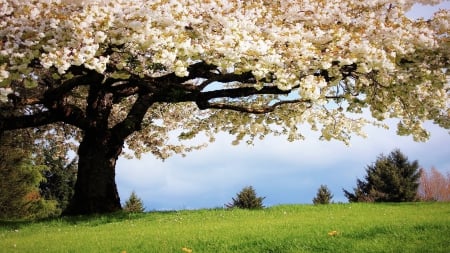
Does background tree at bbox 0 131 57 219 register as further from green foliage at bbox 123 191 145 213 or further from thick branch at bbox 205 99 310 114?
thick branch at bbox 205 99 310 114

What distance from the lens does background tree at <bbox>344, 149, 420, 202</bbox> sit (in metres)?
44.3

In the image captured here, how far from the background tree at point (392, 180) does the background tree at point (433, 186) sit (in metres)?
1.94

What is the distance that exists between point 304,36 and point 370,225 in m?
7.02

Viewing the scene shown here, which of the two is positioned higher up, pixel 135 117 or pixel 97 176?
pixel 135 117

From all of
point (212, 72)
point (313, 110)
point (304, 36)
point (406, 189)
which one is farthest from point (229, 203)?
point (304, 36)

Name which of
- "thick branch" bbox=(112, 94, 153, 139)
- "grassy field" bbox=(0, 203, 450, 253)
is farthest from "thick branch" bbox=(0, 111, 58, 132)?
"grassy field" bbox=(0, 203, 450, 253)

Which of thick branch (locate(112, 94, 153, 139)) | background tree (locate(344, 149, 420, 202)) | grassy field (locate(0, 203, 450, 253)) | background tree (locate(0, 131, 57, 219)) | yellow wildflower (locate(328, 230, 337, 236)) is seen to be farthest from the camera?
background tree (locate(344, 149, 420, 202))

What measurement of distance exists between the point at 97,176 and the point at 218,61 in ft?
31.4

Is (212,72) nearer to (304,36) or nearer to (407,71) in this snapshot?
(304,36)

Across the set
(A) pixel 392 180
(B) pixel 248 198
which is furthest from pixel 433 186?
(B) pixel 248 198

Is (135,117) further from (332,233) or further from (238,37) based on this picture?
(332,233)

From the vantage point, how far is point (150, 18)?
14.3 metres

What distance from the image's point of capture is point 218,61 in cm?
1550

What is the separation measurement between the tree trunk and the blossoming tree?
48 millimetres
